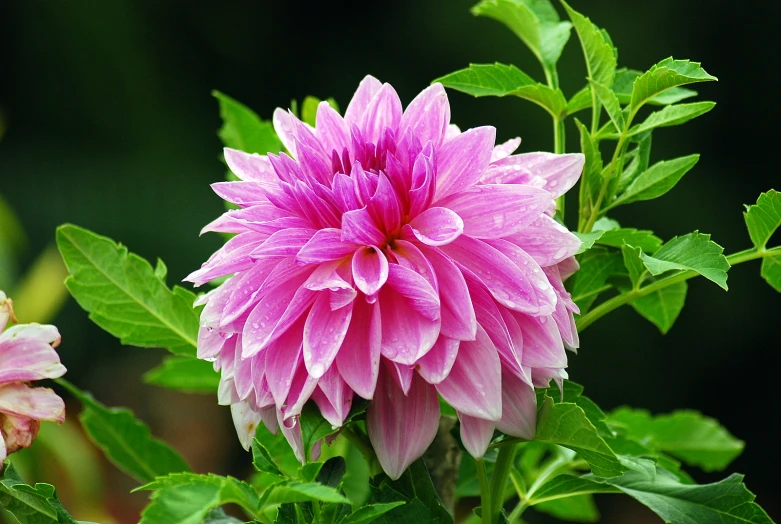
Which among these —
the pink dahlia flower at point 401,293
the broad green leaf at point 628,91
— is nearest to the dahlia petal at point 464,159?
the pink dahlia flower at point 401,293

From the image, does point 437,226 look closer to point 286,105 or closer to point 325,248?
point 325,248

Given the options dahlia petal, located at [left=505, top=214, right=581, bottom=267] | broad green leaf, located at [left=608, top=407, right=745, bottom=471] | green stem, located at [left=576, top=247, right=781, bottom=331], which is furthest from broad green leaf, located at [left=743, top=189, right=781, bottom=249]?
broad green leaf, located at [left=608, top=407, right=745, bottom=471]

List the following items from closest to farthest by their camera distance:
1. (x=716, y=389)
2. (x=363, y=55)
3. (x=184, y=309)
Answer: (x=184, y=309) < (x=716, y=389) < (x=363, y=55)

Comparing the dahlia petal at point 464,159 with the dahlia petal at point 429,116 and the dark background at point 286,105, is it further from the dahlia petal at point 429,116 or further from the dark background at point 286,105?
the dark background at point 286,105

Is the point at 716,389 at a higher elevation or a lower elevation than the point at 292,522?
lower

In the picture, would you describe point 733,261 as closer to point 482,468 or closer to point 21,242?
point 482,468

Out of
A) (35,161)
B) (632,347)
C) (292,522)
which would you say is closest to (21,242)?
(35,161)

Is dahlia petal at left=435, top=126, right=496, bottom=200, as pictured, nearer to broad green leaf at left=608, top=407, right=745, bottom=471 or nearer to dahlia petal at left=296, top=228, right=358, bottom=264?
dahlia petal at left=296, top=228, right=358, bottom=264
